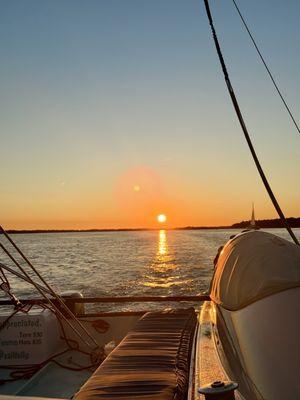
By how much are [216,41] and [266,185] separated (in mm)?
2251

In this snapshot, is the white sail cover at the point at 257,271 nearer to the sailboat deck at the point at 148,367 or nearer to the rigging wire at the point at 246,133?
the rigging wire at the point at 246,133

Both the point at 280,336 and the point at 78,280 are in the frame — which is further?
the point at 78,280

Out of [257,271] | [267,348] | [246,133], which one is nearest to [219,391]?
[267,348]

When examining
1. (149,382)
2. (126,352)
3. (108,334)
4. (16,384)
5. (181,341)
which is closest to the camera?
(149,382)

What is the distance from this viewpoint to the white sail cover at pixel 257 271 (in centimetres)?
391

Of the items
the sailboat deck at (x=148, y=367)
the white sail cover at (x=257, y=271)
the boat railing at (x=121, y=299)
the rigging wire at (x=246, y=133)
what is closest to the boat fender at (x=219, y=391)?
the sailboat deck at (x=148, y=367)

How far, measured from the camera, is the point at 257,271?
166 inches

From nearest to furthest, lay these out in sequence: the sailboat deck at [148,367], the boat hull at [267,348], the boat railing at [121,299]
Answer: the boat hull at [267,348]
the sailboat deck at [148,367]
the boat railing at [121,299]

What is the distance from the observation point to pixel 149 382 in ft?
12.1

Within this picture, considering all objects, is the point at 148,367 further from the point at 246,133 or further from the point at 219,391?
the point at 246,133

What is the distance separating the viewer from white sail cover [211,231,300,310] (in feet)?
12.8

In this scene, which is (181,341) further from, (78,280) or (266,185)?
(78,280)

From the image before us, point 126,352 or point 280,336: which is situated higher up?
point 280,336

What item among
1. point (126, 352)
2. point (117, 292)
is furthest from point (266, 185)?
point (117, 292)
